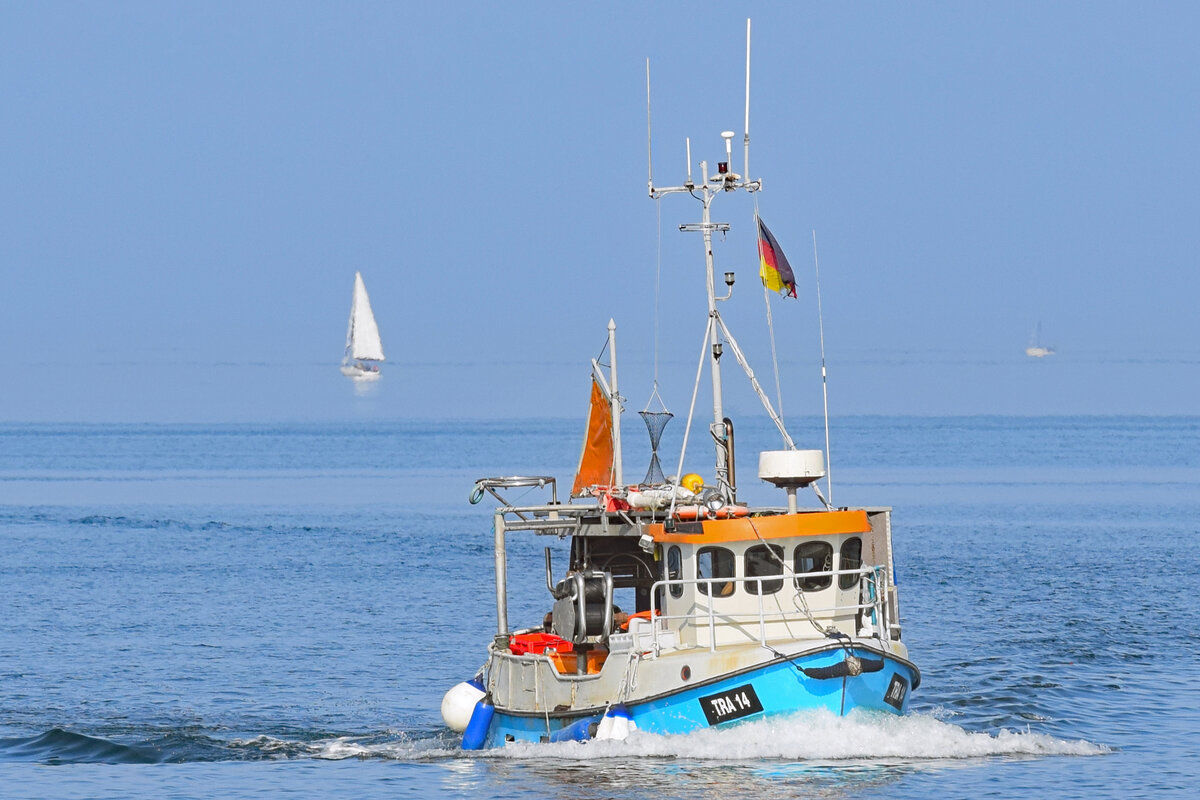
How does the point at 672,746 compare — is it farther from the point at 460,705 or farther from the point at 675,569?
the point at 460,705

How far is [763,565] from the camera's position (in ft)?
71.1

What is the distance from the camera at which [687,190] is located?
2317 cm

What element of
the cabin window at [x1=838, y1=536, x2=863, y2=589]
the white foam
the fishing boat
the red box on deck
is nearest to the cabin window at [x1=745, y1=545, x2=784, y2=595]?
the fishing boat

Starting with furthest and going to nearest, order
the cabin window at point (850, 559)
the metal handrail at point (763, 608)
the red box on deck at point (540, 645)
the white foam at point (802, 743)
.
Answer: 1. the red box on deck at point (540, 645)
2. the cabin window at point (850, 559)
3. the metal handrail at point (763, 608)
4. the white foam at point (802, 743)

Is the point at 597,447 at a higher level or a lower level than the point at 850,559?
higher

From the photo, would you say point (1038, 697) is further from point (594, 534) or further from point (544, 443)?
point (544, 443)

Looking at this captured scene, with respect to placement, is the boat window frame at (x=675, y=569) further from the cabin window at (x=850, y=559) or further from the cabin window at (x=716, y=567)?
the cabin window at (x=850, y=559)

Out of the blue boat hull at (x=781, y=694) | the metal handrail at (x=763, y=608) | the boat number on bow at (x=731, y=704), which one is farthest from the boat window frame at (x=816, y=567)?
the boat number on bow at (x=731, y=704)

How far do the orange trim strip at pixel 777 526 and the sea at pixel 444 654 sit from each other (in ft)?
7.96

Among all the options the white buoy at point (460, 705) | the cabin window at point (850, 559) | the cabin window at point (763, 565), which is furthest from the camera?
the white buoy at point (460, 705)

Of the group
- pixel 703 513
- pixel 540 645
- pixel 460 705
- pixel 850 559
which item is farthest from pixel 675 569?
pixel 460 705

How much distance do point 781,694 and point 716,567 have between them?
2.05 meters

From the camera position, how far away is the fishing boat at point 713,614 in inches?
813

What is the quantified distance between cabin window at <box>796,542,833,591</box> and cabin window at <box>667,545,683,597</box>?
63.1 inches
